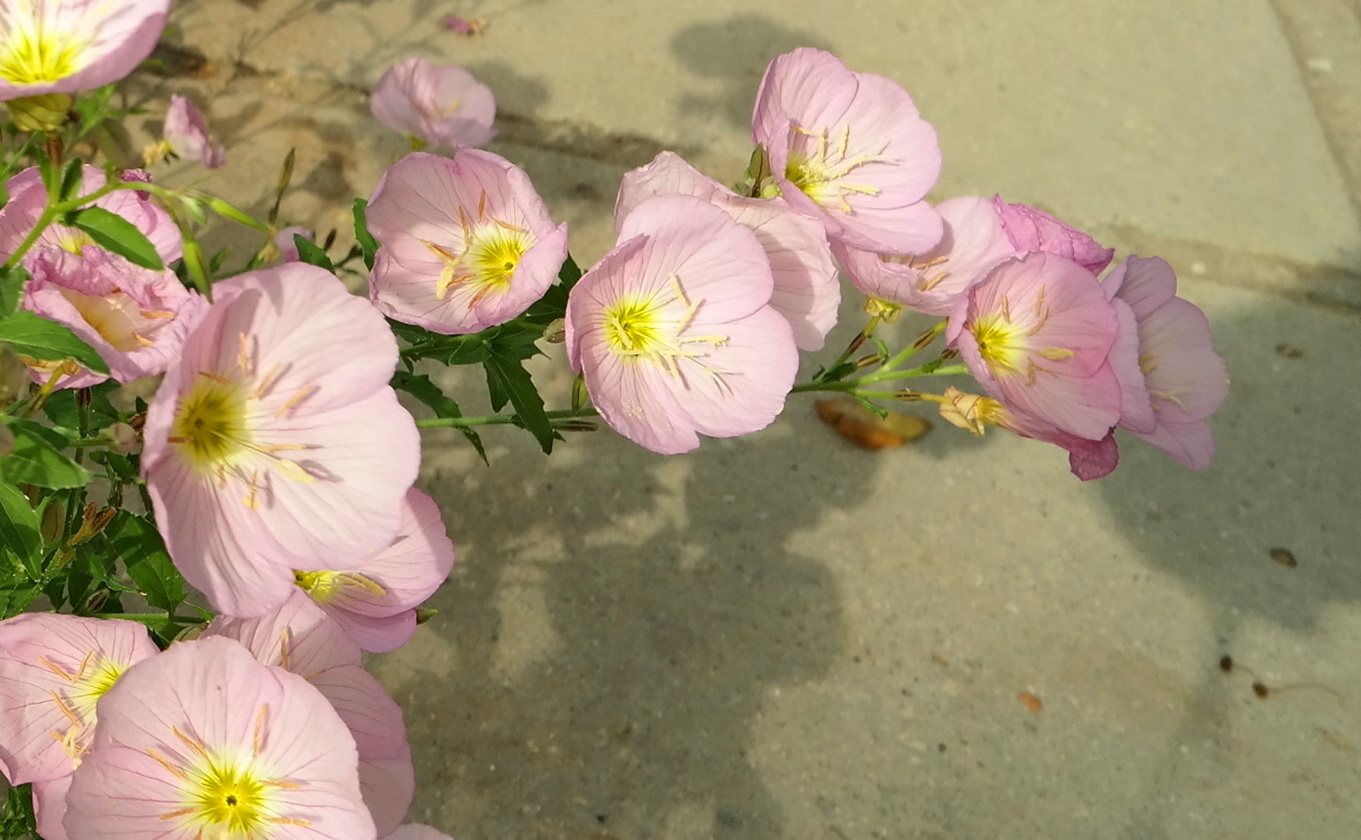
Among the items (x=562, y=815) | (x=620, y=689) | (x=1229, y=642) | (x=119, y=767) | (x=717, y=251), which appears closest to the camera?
(x=119, y=767)

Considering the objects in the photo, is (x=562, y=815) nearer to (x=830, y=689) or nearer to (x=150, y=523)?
(x=830, y=689)

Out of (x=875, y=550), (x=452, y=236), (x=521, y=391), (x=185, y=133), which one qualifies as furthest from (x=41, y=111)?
(x=875, y=550)

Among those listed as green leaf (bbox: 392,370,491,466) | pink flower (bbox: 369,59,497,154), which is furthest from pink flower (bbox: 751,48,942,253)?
pink flower (bbox: 369,59,497,154)

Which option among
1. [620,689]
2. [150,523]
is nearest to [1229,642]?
[620,689]

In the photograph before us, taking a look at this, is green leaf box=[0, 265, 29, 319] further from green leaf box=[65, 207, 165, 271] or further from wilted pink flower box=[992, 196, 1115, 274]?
wilted pink flower box=[992, 196, 1115, 274]

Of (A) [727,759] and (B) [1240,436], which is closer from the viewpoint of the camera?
(A) [727,759]

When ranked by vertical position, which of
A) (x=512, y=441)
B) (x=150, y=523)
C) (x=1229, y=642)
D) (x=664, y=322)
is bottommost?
(x=1229, y=642)
